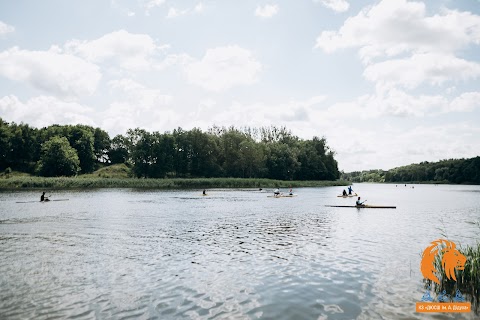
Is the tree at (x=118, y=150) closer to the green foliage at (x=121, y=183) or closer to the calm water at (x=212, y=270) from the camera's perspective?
the green foliage at (x=121, y=183)

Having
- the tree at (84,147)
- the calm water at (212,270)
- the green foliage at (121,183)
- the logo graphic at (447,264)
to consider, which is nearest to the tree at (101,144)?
the tree at (84,147)

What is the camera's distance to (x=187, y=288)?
12797 mm

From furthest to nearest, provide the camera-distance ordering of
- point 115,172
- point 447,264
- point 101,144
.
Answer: point 101,144, point 115,172, point 447,264

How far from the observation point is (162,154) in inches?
4766

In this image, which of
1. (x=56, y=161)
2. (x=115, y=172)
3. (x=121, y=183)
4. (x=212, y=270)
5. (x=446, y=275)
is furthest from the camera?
(x=115, y=172)

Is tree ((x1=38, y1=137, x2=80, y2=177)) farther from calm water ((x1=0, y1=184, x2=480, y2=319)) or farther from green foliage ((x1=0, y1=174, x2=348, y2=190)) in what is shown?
calm water ((x1=0, y1=184, x2=480, y2=319))

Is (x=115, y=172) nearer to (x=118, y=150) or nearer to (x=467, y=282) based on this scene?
(x=118, y=150)

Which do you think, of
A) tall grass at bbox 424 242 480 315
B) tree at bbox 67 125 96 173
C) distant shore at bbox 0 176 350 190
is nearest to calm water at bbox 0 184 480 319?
tall grass at bbox 424 242 480 315

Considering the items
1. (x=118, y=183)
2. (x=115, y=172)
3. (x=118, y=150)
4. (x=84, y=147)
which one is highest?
(x=118, y=150)

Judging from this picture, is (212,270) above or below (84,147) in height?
below

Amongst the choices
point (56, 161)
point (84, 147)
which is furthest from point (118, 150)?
point (56, 161)

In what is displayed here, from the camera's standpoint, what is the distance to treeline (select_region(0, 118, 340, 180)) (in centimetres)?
11969

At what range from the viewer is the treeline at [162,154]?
11969 centimetres

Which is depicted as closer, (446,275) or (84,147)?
(446,275)
